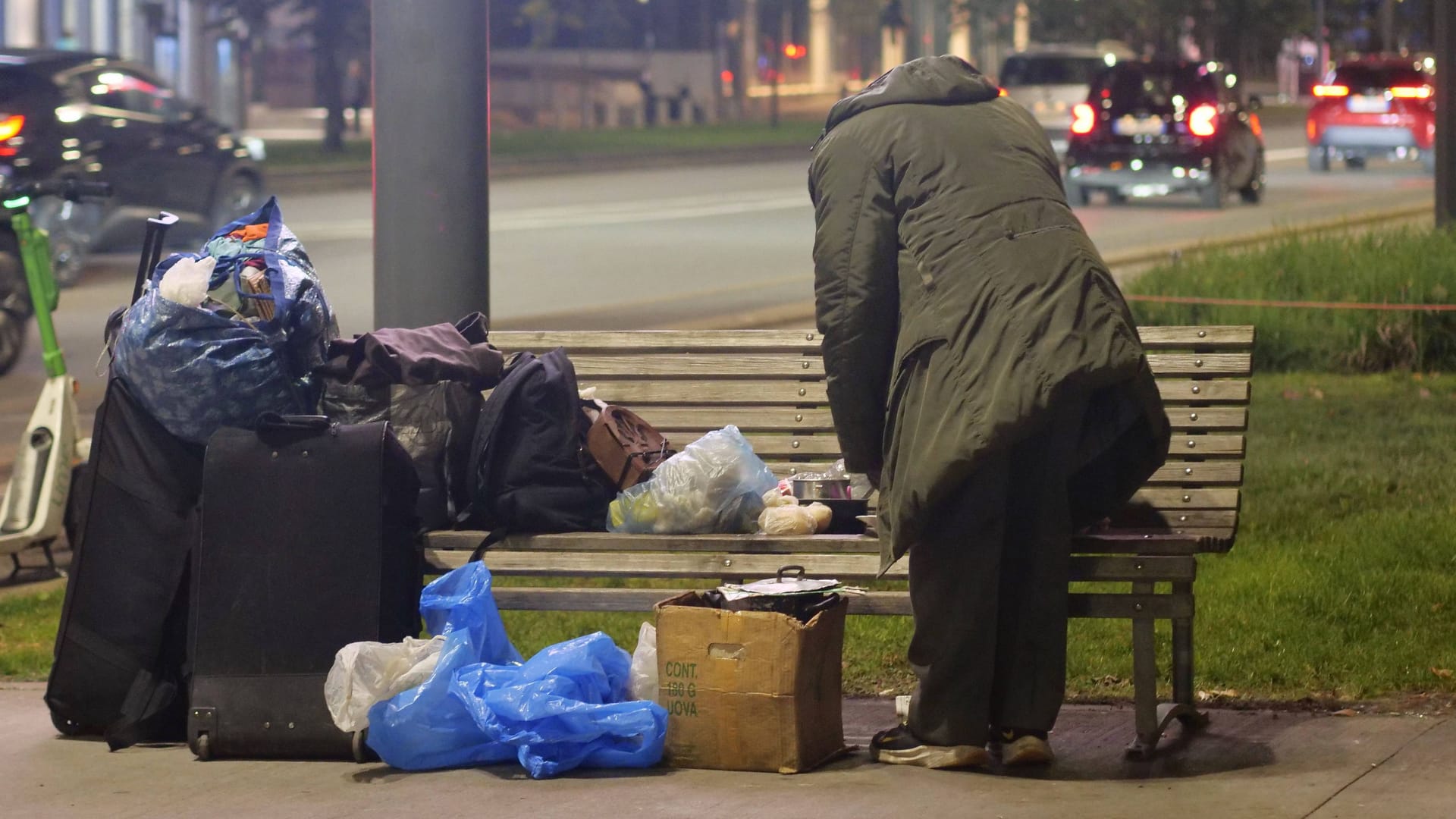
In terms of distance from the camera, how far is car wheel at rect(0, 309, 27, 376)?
12867 millimetres

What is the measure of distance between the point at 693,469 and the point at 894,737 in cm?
90

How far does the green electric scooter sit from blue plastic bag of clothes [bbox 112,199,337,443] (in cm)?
200

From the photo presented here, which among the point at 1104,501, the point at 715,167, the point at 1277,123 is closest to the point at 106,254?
the point at 715,167

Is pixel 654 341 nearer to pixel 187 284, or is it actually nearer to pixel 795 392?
pixel 795 392

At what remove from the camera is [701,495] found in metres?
5.21

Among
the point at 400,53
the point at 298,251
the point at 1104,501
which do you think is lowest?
the point at 1104,501

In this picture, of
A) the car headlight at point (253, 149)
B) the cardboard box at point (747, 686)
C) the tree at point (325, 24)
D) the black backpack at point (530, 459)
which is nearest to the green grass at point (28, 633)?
the black backpack at point (530, 459)

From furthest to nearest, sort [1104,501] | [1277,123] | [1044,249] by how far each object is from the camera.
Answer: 1. [1277,123]
2. [1104,501]
3. [1044,249]

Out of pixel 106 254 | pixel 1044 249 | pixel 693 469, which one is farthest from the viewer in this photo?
pixel 106 254

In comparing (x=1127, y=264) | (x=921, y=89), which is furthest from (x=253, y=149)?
(x=921, y=89)

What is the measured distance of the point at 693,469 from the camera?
5230mm

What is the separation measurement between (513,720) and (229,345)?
1209 millimetres

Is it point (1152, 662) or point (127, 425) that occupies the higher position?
point (127, 425)

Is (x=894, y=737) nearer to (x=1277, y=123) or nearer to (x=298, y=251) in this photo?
(x=298, y=251)
